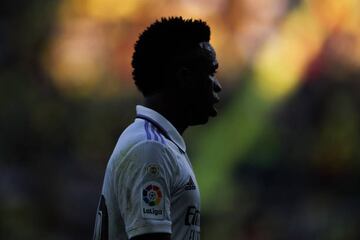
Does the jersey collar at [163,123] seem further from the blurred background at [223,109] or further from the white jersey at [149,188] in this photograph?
the blurred background at [223,109]

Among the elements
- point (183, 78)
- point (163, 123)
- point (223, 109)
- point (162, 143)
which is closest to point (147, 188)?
point (162, 143)

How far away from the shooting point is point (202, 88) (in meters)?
2.25

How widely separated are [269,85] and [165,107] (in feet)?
34.1

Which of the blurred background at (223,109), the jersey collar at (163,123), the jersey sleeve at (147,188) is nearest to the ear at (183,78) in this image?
the jersey collar at (163,123)

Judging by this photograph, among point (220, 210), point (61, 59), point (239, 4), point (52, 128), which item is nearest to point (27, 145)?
point (52, 128)

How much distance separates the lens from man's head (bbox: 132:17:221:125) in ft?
7.18

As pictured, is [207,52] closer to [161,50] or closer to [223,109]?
[161,50]

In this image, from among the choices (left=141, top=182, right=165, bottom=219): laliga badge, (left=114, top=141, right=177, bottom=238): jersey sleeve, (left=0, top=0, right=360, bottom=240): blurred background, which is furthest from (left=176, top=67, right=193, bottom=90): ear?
(left=0, top=0, right=360, bottom=240): blurred background

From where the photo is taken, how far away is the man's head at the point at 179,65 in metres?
2.19

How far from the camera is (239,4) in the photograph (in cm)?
1230

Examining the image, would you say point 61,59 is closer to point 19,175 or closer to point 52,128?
point 52,128


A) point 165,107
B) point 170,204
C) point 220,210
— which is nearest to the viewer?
point 170,204

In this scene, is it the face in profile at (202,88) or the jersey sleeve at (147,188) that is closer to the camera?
the jersey sleeve at (147,188)

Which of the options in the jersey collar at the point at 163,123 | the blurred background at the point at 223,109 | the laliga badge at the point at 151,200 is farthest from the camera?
the blurred background at the point at 223,109
